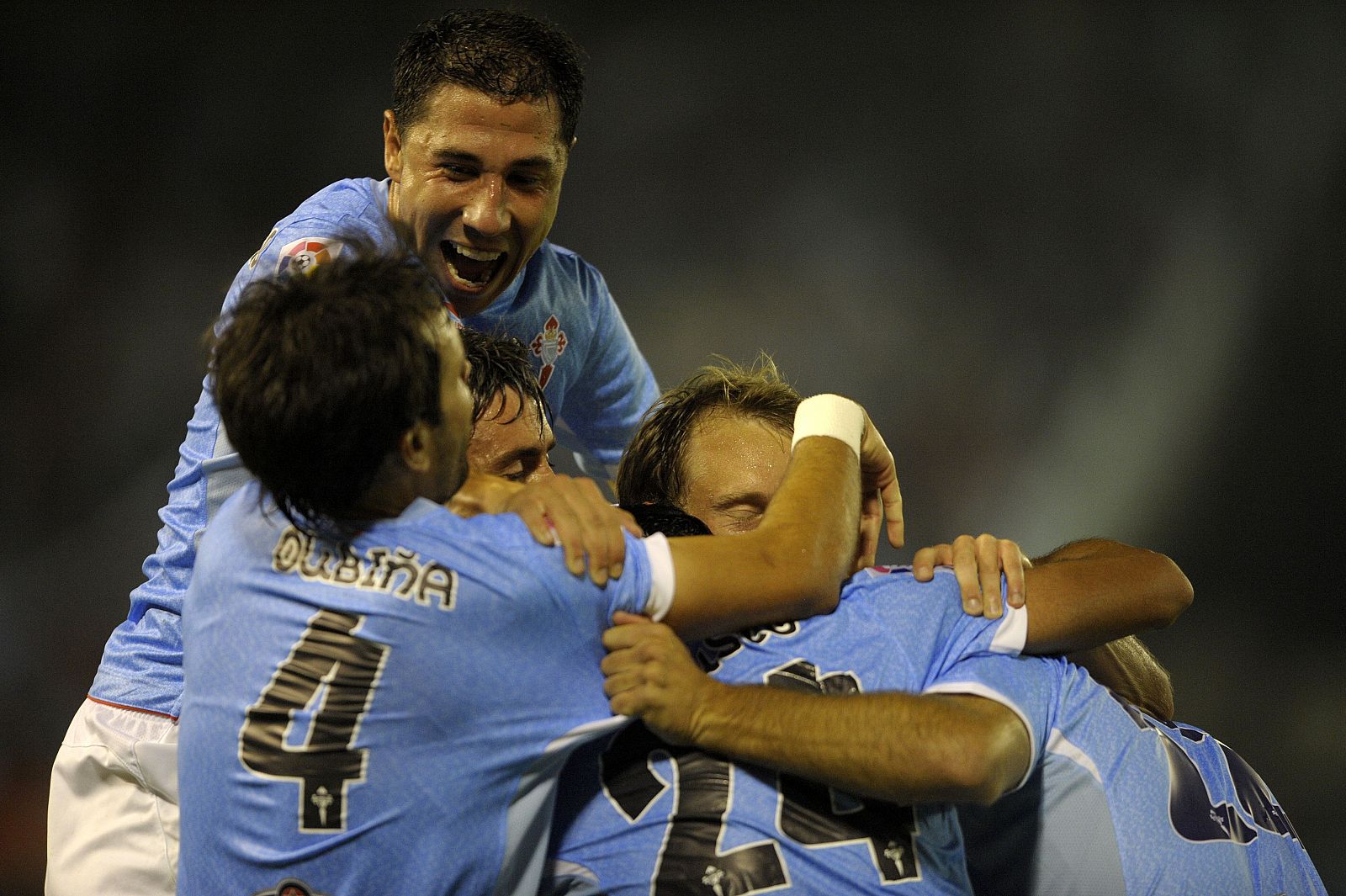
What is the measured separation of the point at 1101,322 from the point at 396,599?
13.0 ft

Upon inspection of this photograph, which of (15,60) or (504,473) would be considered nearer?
(504,473)

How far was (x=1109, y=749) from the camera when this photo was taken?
165cm

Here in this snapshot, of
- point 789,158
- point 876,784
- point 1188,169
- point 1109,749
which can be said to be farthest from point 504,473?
point 1188,169

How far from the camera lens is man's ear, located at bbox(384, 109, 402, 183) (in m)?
2.37

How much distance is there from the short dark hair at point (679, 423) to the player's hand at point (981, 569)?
366mm

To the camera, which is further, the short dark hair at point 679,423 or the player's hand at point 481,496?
the short dark hair at point 679,423

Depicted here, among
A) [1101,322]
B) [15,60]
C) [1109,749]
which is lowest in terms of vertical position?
[1109,749]

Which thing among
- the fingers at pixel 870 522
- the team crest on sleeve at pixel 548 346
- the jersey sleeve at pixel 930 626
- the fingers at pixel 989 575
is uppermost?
the team crest on sleeve at pixel 548 346

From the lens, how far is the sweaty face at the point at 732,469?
6.25ft

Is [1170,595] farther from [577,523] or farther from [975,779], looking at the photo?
[577,523]

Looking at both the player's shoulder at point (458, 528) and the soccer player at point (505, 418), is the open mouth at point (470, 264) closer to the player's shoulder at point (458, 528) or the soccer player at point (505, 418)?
the soccer player at point (505, 418)

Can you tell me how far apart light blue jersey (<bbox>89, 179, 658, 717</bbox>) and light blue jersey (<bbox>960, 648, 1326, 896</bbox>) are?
1139mm

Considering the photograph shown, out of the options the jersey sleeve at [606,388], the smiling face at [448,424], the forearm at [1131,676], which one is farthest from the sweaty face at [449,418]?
the jersey sleeve at [606,388]

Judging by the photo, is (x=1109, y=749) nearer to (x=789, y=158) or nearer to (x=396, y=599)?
(x=396, y=599)
